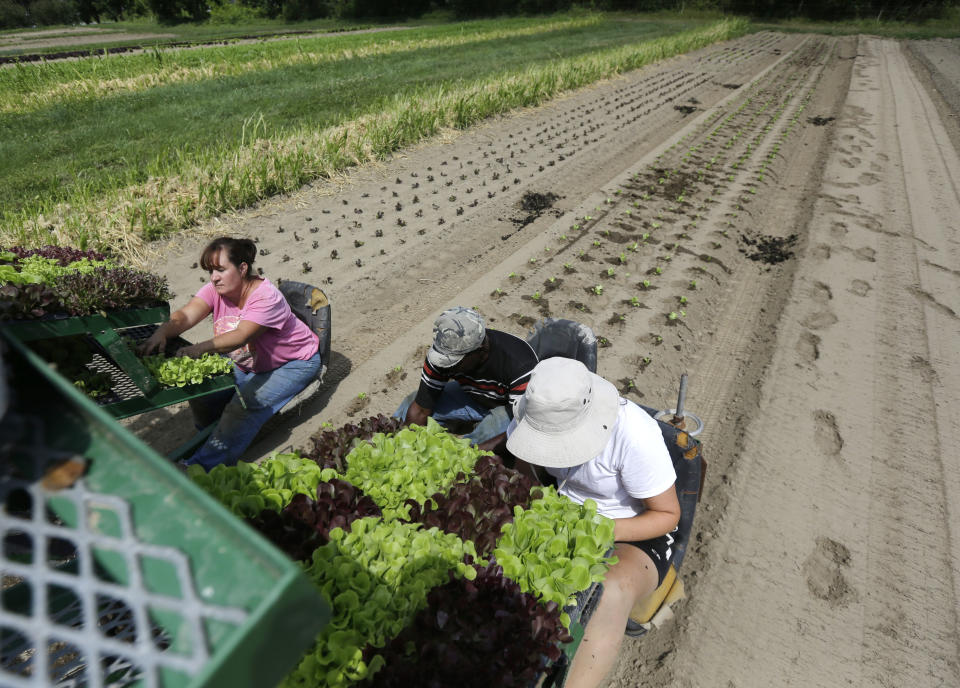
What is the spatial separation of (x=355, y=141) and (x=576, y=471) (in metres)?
8.39

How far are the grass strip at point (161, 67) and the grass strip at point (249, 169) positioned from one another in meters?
6.47

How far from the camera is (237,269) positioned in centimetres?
332

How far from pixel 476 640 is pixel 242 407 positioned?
2.54 metres

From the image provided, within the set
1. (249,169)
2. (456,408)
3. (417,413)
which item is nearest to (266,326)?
(417,413)

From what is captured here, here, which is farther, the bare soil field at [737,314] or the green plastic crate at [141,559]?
the bare soil field at [737,314]

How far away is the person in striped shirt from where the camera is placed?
9.49ft

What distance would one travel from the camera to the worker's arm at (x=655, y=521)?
7.51 ft

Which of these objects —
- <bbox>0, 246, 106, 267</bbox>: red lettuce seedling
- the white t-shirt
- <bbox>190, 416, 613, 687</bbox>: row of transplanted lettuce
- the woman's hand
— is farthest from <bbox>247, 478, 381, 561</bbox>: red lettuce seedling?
<bbox>0, 246, 106, 267</bbox>: red lettuce seedling

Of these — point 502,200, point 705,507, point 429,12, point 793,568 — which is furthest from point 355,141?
point 429,12

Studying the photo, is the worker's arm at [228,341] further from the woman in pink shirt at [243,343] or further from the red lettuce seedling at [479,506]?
the red lettuce seedling at [479,506]

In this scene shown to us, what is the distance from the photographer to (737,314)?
5621 mm

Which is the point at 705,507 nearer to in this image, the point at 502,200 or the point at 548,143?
the point at 502,200

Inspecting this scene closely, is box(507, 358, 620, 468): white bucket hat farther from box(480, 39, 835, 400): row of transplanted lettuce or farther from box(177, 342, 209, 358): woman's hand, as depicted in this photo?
box(480, 39, 835, 400): row of transplanted lettuce

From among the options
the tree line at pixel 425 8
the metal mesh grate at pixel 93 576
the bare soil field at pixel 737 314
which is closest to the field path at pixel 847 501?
the bare soil field at pixel 737 314
